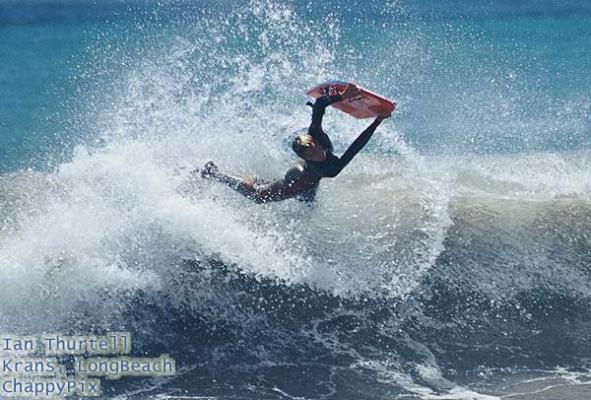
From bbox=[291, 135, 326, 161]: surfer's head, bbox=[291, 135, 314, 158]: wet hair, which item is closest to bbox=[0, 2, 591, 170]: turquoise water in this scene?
bbox=[291, 135, 326, 161]: surfer's head

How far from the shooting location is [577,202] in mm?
10070

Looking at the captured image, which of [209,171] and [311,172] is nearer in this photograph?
[311,172]

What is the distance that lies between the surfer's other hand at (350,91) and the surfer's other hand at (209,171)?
5.37 feet

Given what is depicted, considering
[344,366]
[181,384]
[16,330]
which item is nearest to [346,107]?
[344,366]

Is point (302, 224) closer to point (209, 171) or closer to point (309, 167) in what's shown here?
point (309, 167)

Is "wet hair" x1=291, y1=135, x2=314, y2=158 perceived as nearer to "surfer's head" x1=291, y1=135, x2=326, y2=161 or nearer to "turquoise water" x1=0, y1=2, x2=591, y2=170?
"surfer's head" x1=291, y1=135, x2=326, y2=161

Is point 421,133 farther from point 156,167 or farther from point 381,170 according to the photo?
point 156,167

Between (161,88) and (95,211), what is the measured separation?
3.05m

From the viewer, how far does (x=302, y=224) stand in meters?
9.34

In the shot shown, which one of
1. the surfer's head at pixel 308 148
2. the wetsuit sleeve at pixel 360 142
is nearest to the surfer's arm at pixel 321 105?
the surfer's head at pixel 308 148

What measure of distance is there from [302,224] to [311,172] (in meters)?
0.86

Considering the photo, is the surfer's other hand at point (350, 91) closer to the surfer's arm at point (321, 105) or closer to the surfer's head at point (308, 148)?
the surfer's arm at point (321, 105)

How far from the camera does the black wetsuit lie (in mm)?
8547

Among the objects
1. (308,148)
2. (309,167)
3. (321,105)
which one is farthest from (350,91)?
(309,167)
